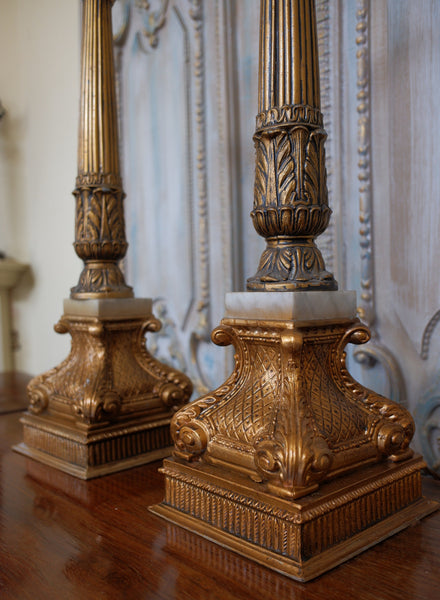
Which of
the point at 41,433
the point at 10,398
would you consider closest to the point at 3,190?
the point at 10,398

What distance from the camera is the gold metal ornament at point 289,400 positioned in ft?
2.26

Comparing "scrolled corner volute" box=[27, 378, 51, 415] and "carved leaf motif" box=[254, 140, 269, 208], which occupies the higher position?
"carved leaf motif" box=[254, 140, 269, 208]

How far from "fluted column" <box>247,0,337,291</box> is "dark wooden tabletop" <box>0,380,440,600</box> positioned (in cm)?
37

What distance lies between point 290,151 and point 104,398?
0.58 m

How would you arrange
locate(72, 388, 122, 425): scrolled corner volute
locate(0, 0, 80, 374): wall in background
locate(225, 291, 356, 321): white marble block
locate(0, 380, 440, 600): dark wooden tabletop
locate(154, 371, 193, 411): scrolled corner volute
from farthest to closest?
1. locate(0, 0, 80, 374): wall in background
2. locate(154, 371, 193, 411): scrolled corner volute
3. locate(72, 388, 122, 425): scrolled corner volute
4. locate(225, 291, 356, 321): white marble block
5. locate(0, 380, 440, 600): dark wooden tabletop

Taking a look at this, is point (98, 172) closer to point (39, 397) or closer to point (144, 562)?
point (39, 397)

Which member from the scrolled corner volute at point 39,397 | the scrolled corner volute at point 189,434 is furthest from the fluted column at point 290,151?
the scrolled corner volute at point 39,397

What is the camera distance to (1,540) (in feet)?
2.53

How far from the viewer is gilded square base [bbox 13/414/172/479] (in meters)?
1.02

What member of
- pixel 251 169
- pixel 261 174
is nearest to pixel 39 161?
pixel 251 169

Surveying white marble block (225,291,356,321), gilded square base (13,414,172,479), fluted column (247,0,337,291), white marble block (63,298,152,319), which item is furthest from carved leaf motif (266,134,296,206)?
gilded square base (13,414,172,479)

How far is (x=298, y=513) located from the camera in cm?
64

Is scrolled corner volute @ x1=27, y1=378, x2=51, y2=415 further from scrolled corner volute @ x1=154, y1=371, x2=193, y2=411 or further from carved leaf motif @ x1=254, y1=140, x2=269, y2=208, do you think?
carved leaf motif @ x1=254, y1=140, x2=269, y2=208

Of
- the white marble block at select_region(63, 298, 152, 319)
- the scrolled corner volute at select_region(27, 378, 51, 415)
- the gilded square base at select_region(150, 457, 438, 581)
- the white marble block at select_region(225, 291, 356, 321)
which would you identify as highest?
the white marble block at select_region(225, 291, 356, 321)
